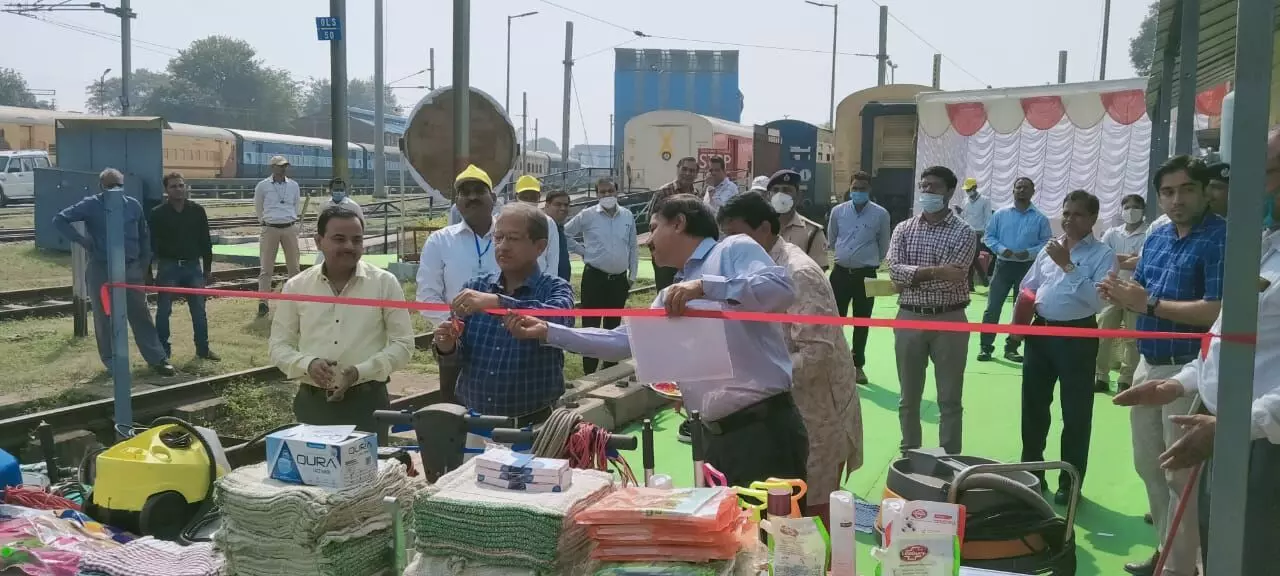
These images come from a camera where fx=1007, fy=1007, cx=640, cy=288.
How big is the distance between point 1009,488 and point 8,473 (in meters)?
3.38

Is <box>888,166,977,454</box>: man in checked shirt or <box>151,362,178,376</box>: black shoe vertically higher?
<box>888,166,977,454</box>: man in checked shirt

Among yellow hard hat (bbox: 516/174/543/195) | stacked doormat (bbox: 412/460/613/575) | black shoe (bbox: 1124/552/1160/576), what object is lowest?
black shoe (bbox: 1124/552/1160/576)

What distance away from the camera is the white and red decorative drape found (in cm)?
1639

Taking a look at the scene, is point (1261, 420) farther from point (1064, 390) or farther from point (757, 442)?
point (1064, 390)

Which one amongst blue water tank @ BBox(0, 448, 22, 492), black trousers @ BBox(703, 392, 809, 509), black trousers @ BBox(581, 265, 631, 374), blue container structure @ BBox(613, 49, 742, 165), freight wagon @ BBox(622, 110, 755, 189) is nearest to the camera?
blue water tank @ BBox(0, 448, 22, 492)

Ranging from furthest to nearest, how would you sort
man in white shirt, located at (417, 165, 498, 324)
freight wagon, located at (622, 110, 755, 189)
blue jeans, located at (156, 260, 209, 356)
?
freight wagon, located at (622, 110, 755, 189), blue jeans, located at (156, 260, 209, 356), man in white shirt, located at (417, 165, 498, 324)

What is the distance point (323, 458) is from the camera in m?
2.53

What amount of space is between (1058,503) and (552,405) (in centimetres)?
316

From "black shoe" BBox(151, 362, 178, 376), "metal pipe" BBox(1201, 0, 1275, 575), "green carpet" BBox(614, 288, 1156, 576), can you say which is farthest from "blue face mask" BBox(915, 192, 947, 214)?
"black shoe" BBox(151, 362, 178, 376)

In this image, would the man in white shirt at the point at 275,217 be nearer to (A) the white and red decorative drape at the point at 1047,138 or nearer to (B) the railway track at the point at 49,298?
(B) the railway track at the point at 49,298

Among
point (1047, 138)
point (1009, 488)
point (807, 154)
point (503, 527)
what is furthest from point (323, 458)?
point (807, 154)

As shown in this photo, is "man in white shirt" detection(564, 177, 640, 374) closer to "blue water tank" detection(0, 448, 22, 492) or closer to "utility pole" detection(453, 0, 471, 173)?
"utility pole" detection(453, 0, 471, 173)

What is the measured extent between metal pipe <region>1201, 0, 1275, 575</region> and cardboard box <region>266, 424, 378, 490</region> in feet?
6.92

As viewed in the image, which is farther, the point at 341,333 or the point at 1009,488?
the point at 341,333
